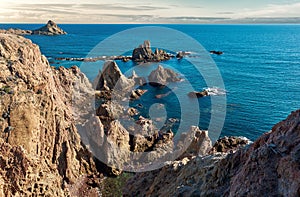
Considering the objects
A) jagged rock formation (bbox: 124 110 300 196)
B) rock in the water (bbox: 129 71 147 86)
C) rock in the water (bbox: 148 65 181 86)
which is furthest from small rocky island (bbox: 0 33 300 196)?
rock in the water (bbox: 148 65 181 86)

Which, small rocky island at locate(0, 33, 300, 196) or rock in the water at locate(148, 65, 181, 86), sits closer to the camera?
small rocky island at locate(0, 33, 300, 196)

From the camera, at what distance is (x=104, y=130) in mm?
47438

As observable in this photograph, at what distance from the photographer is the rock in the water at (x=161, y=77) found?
347 feet

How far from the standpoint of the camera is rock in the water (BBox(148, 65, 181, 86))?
347 ft

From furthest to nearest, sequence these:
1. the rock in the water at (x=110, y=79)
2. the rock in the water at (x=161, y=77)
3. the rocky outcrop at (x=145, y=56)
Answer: the rocky outcrop at (x=145, y=56) < the rock in the water at (x=161, y=77) < the rock in the water at (x=110, y=79)

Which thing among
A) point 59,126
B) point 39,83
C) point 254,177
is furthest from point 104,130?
point 254,177

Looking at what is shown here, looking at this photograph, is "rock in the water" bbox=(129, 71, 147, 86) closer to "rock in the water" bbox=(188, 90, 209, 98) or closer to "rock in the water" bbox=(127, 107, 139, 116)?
"rock in the water" bbox=(188, 90, 209, 98)

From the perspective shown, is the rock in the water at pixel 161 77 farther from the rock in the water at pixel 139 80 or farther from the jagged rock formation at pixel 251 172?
the jagged rock formation at pixel 251 172

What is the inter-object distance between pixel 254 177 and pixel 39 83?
42500 mm

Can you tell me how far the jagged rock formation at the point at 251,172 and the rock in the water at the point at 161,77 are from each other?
84.5 metres

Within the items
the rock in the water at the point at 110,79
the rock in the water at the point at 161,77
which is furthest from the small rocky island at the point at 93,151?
the rock in the water at the point at 161,77

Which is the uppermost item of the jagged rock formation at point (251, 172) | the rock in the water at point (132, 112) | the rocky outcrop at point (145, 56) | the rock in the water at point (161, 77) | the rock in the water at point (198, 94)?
the jagged rock formation at point (251, 172)

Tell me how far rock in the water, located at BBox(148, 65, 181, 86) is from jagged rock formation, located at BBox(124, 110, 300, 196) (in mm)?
→ 84530

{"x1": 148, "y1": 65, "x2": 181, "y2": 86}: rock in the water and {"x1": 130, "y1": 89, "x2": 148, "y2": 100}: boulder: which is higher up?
{"x1": 148, "y1": 65, "x2": 181, "y2": 86}: rock in the water
